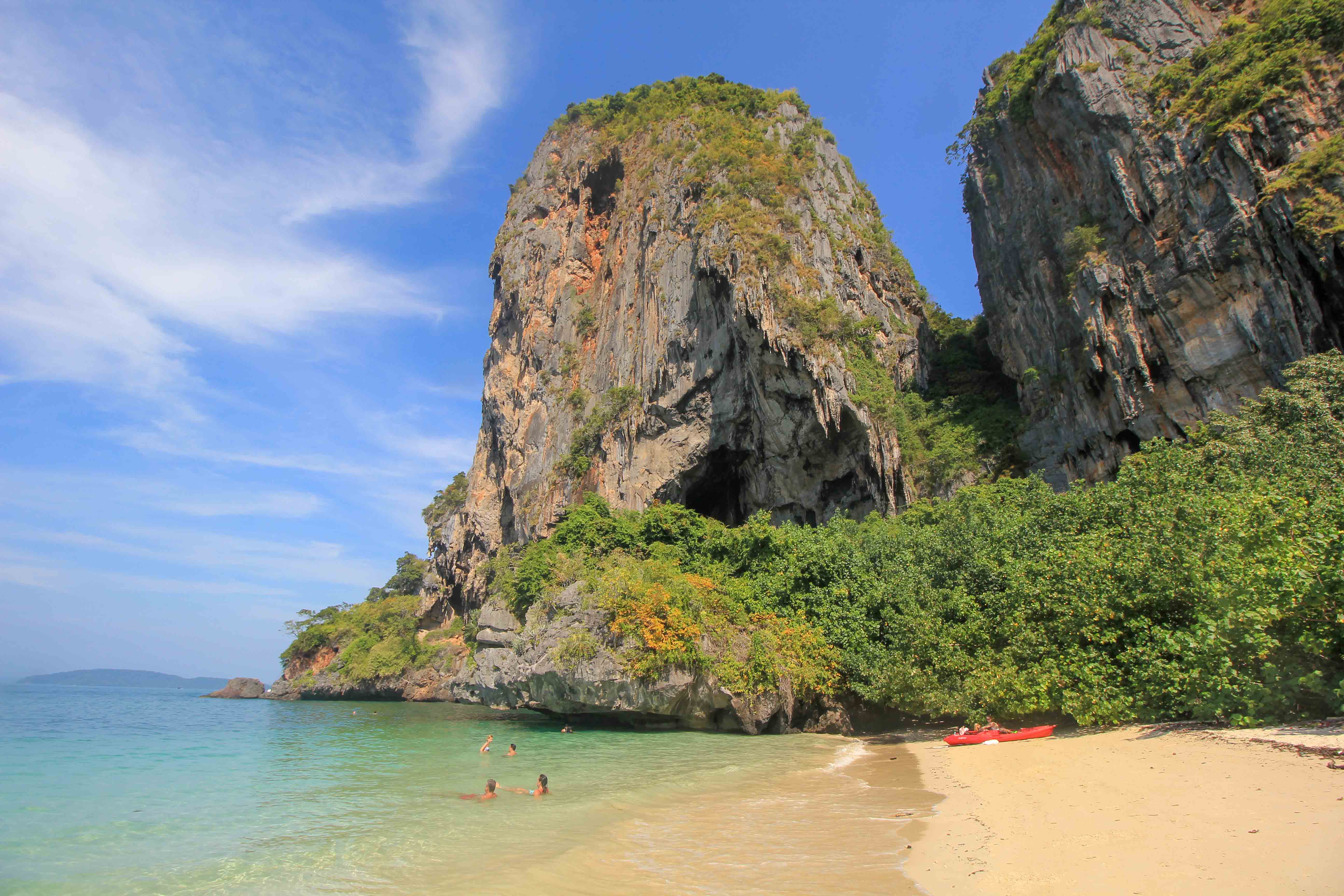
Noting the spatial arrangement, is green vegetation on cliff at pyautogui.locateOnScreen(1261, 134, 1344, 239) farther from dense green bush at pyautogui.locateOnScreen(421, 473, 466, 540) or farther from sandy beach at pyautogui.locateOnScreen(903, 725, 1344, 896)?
dense green bush at pyautogui.locateOnScreen(421, 473, 466, 540)

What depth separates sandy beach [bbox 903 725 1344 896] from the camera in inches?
181

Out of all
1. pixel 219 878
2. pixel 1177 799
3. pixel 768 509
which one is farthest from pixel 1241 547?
pixel 768 509

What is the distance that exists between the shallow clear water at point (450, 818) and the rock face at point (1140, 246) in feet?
46.6

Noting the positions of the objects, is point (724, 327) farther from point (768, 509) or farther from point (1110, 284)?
point (1110, 284)

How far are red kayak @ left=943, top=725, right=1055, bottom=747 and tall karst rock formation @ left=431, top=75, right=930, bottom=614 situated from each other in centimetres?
1332

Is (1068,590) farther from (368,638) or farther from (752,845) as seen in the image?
(368,638)

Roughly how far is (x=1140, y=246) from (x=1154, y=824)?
20.0 m

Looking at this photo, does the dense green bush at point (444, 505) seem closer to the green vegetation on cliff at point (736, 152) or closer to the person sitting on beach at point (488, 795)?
the green vegetation on cliff at point (736, 152)

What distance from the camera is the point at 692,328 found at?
31.5m

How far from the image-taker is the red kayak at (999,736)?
40.6 ft

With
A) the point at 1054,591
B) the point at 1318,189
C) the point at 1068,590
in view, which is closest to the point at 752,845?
the point at 1068,590

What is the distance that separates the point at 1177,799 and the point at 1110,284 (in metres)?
18.8

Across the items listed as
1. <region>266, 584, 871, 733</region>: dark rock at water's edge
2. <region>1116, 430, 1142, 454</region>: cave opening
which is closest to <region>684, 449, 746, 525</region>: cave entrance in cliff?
<region>266, 584, 871, 733</region>: dark rock at water's edge

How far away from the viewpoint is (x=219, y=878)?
6.75 meters
